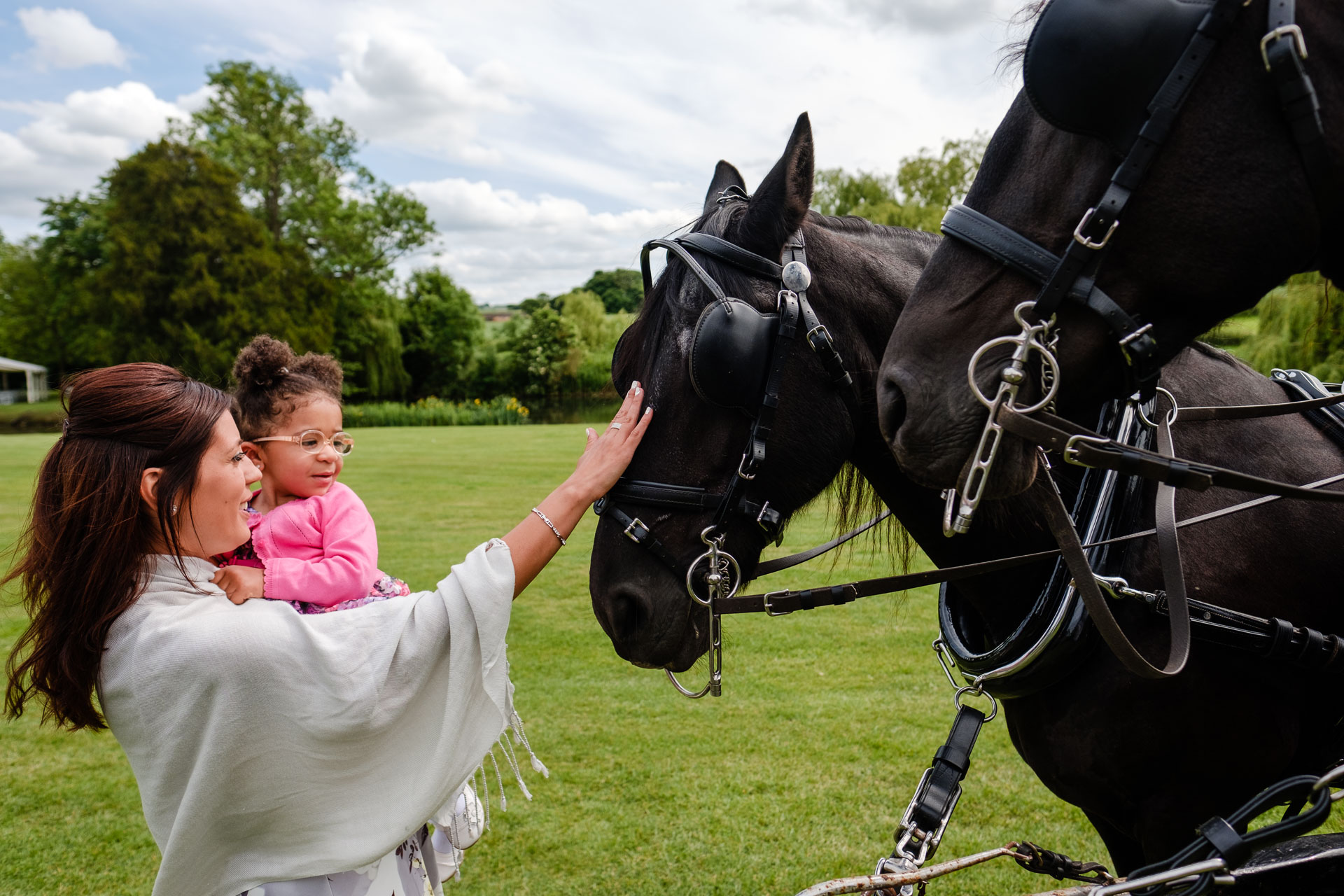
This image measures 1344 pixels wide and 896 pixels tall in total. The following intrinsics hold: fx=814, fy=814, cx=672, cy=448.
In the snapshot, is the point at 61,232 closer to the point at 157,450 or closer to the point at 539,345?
the point at 539,345

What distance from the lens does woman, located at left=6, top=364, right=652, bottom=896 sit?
1637 millimetres

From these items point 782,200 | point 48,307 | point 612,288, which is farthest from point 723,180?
point 612,288

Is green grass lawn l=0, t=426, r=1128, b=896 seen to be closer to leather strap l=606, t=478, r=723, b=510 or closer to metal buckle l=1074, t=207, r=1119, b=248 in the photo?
leather strap l=606, t=478, r=723, b=510

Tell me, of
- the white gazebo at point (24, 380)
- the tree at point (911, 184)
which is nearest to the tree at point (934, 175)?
the tree at point (911, 184)

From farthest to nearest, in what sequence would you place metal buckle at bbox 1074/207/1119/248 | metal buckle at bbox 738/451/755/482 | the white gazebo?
the white gazebo < metal buckle at bbox 738/451/755/482 < metal buckle at bbox 1074/207/1119/248

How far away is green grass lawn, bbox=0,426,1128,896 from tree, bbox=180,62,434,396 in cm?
3605

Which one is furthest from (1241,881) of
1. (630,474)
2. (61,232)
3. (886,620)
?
(61,232)

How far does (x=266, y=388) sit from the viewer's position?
2.46 metres

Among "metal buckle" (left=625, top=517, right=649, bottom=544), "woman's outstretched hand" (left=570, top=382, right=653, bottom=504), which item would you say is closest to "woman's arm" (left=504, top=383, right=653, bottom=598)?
"woman's outstretched hand" (left=570, top=382, right=653, bottom=504)

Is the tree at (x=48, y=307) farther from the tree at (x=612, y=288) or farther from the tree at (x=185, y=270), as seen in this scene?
the tree at (x=612, y=288)

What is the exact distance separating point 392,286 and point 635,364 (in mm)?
44511

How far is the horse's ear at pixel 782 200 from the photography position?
6.52 feet

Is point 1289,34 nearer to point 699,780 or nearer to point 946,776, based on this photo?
point 946,776

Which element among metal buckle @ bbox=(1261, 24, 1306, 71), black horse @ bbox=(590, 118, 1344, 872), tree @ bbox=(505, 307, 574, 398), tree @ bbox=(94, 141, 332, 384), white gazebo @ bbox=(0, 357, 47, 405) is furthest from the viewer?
white gazebo @ bbox=(0, 357, 47, 405)
